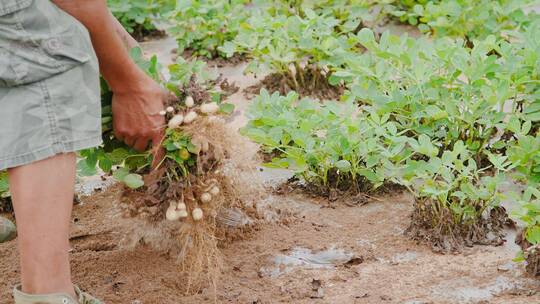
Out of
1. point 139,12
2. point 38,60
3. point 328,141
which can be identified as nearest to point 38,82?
point 38,60

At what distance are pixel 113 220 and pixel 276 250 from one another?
0.71 metres

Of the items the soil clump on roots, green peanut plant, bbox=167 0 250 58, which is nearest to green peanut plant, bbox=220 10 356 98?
the soil clump on roots

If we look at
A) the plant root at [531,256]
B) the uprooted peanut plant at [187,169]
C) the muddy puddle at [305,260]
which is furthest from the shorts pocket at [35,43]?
the plant root at [531,256]

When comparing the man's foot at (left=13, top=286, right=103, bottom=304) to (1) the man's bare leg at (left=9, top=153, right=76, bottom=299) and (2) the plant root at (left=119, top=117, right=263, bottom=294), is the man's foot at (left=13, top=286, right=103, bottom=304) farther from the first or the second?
(2) the plant root at (left=119, top=117, right=263, bottom=294)

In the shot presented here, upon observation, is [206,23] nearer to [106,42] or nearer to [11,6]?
[106,42]

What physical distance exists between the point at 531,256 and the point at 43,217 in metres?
1.50

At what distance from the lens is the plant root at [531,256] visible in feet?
9.68


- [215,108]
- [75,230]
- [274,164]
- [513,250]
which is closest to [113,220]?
[75,230]

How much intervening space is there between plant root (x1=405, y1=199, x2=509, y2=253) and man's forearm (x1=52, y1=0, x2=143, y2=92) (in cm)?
113

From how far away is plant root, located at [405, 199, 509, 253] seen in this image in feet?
10.6

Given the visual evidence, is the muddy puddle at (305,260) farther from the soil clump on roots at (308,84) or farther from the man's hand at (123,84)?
the soil clump on roots at (308,84)

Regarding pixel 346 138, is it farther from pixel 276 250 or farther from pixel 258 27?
pixel 258 27

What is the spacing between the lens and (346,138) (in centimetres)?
350

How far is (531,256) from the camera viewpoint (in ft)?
9.73
